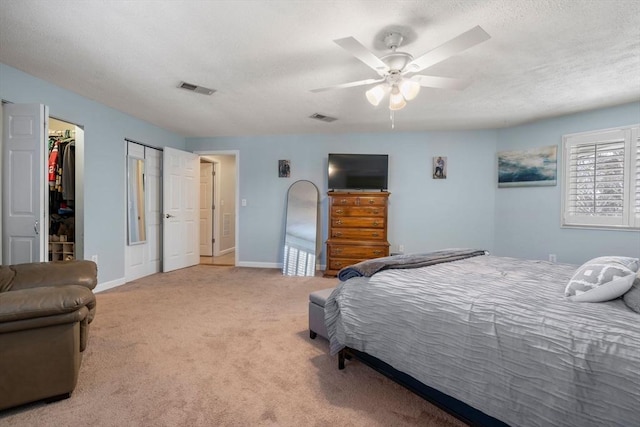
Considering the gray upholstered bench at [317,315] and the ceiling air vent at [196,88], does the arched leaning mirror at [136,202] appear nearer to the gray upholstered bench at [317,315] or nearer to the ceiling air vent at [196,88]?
the ceiling air vent at [196,88]

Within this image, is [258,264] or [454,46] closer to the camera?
[454,46]

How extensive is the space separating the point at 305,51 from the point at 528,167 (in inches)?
149

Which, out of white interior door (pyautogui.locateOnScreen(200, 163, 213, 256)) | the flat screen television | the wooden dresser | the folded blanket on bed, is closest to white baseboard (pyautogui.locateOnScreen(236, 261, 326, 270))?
the wooden dresser

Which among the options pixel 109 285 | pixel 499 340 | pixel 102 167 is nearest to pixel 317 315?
pixel 499 340

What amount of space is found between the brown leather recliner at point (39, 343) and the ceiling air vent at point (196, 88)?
226 cm

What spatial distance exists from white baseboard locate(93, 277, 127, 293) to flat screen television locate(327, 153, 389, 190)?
3.30 m

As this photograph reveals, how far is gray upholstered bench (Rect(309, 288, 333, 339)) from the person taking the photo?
232cm

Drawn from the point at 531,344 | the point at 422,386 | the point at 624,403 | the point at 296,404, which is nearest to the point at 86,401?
the point at 296,404

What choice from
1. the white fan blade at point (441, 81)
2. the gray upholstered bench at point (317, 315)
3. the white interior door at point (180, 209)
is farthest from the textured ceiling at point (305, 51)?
the gray upholstered bench at point (317, 315)

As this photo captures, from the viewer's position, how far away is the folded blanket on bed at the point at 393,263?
201 cm

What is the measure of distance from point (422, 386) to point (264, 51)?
101 inches

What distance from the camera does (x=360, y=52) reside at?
192cm

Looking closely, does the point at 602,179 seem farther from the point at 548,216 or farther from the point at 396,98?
the point at 396,98

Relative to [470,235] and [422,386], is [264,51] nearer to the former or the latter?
[422,386]
